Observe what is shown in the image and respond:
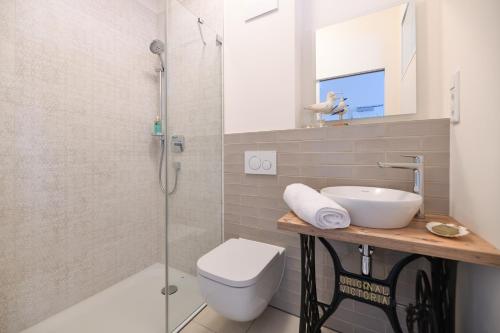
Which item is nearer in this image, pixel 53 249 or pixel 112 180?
pixel 53 249

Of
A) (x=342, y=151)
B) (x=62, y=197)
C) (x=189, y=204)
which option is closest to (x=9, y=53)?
(x=62, y=197)

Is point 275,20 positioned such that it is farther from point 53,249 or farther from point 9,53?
point 53,249

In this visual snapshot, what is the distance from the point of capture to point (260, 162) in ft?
4.67

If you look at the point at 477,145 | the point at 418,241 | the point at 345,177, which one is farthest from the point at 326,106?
the point at 418,241

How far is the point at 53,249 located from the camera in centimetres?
139

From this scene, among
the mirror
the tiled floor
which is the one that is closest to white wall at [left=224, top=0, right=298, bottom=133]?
the mirror

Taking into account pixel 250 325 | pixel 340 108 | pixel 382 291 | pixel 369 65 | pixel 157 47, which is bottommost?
pixel 250 325

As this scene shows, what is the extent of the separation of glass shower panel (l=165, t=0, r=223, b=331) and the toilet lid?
25 centimetres

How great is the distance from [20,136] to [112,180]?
61 cm

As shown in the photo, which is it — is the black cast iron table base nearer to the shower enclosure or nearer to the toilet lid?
the toilet lid

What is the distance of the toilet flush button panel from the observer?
1.38 m

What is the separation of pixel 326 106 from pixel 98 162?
68.1 inches

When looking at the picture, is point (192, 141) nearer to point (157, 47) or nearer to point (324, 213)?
point (324, 213)

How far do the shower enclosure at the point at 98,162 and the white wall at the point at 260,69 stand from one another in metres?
0.12
